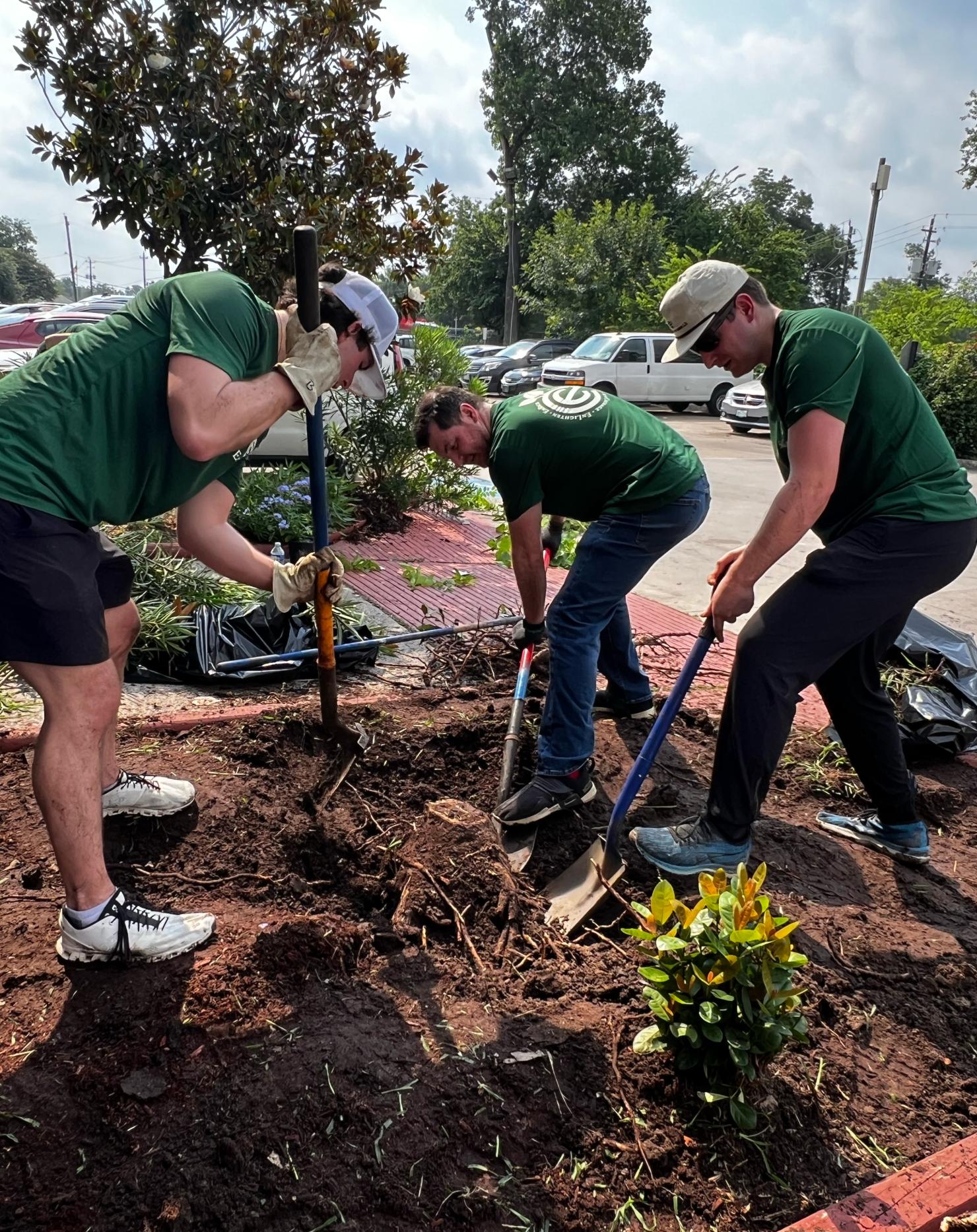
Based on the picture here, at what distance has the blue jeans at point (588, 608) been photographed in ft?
11.1

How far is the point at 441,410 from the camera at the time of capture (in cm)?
338

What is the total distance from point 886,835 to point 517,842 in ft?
4.46

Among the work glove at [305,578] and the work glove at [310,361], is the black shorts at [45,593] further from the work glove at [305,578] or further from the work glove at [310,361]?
the work glove at [305,578]

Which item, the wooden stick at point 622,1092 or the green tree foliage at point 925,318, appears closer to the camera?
the wooden stick at point 622,1092

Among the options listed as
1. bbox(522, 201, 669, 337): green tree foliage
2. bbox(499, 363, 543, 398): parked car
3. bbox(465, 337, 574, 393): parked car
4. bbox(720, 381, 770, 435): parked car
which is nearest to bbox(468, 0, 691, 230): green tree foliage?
bbox(522, 201, 669, 337): green tree foliage

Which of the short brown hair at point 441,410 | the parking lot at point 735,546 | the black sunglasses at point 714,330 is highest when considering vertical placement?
the black sunglasses at point 714,330

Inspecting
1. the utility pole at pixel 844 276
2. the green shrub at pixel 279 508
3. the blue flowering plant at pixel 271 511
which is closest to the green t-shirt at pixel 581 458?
the green shrub at pixel 279 508

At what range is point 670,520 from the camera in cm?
348

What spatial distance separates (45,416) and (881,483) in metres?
2.41

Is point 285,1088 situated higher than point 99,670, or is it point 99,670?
point 99,670

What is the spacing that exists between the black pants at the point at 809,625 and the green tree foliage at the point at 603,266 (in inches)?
1054

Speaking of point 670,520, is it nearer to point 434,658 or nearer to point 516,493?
point 516,493

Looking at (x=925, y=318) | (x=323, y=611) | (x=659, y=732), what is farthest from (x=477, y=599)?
(x=925, y=318)

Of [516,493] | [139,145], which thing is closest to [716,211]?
[139,145]
